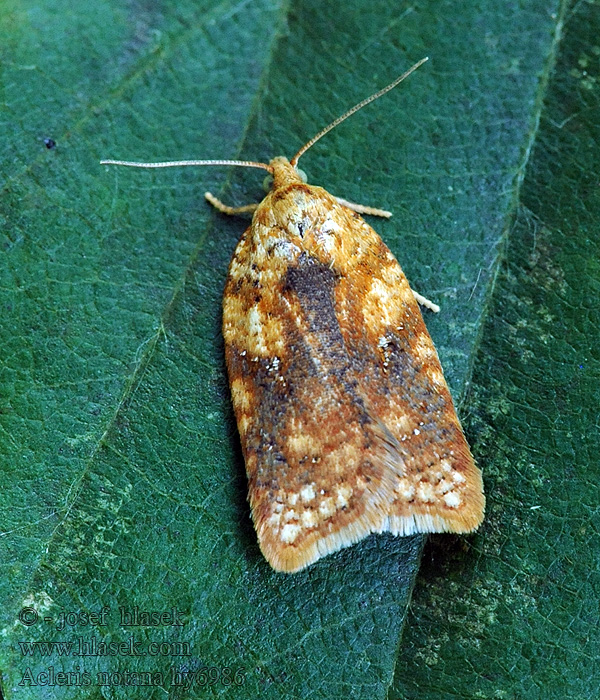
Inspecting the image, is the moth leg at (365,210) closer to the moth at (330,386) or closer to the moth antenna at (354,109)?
the moth at (330,386)

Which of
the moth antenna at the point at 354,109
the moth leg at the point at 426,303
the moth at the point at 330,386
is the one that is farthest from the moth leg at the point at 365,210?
the moth leg at the point at 426,303

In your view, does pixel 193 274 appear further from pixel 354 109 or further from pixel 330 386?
pixel 354 109

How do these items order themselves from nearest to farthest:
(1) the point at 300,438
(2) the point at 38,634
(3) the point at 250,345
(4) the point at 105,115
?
(2) the point at 38,634 → (1) the point at 300,438 → (3) the point at 250,345 → (4) the point at 105,115

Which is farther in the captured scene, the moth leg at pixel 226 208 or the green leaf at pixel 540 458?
the moth leg at pixel 226 208

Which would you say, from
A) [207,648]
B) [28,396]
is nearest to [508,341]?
[207,648]

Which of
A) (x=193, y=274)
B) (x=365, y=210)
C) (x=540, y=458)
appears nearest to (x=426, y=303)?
(x=365, y=210)

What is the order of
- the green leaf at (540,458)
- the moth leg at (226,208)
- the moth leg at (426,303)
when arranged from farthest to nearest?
the moth leg at (226,208), the moth leg at (426,303), the green leaf at (540,458)

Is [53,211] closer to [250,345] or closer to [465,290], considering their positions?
[250,345]
